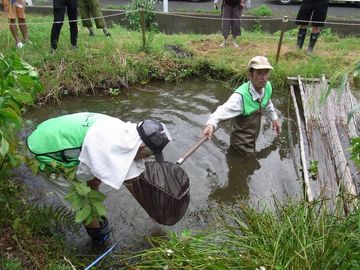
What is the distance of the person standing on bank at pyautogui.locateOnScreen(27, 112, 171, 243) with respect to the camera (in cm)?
265

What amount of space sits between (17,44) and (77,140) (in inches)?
183

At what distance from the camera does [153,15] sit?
9.70 meters

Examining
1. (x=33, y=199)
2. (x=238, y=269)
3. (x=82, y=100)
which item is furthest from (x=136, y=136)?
(x=82, y=100)

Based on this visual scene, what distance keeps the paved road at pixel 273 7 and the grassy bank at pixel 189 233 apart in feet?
15.1

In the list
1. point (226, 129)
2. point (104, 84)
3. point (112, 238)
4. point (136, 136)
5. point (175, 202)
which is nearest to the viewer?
point (136, 136)

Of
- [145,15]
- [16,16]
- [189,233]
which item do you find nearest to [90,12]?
[16,16]

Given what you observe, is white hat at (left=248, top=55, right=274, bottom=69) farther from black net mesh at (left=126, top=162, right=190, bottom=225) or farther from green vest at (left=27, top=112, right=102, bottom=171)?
green vest at (left=27, top=112, right=102, bottom=171)

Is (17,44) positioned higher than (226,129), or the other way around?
(17,44)

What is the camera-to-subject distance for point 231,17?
7.89 metres

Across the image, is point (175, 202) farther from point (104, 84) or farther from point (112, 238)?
point (104, 84)

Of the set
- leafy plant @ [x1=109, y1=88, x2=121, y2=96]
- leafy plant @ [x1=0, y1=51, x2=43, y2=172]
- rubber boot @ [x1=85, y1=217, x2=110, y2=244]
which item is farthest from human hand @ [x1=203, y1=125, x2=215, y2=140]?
leafy plant @ [x1=109, y1=88, x2=121, y2=96]

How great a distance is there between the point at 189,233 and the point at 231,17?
6035 mm

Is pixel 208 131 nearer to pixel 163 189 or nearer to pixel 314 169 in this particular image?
pixel 163 189

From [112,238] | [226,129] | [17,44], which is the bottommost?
[112,238]
